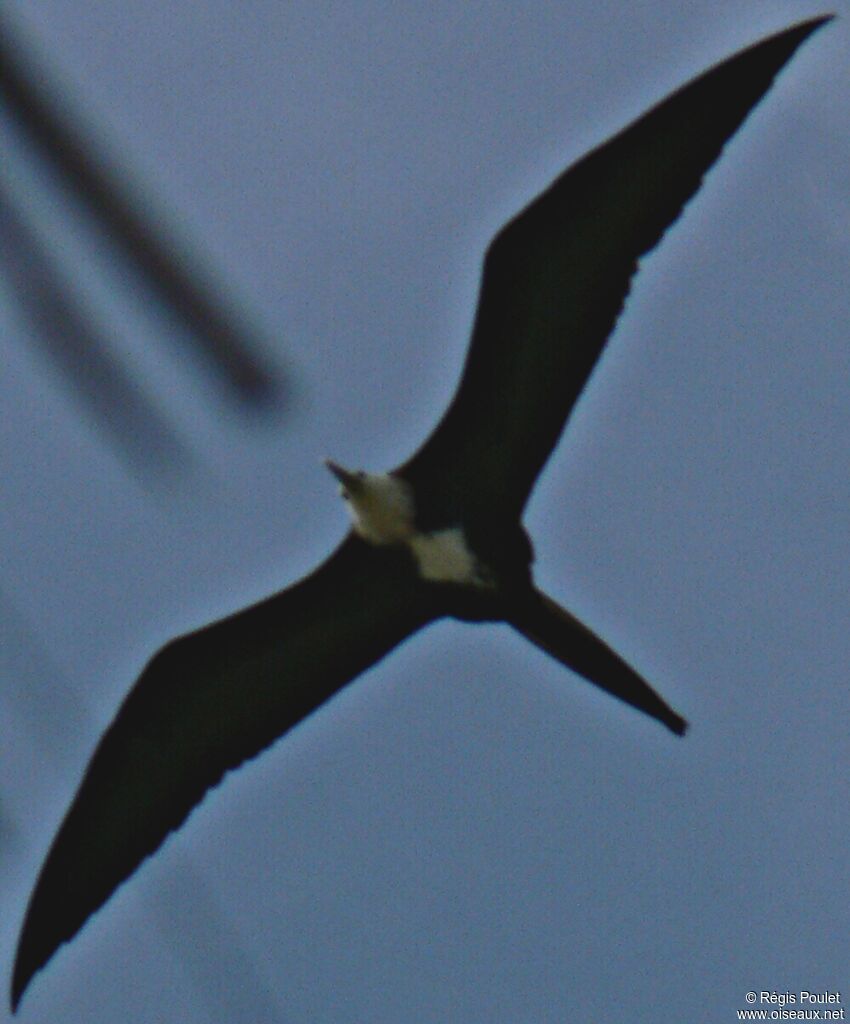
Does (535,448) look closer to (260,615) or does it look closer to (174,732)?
(260,615)

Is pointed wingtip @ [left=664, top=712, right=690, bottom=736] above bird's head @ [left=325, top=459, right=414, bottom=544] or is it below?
below

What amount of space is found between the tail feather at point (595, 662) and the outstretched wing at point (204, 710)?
841 millimetres

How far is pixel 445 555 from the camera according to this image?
276 inches

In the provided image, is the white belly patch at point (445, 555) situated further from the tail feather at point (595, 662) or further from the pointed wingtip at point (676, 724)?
the pointed wingtip at point (676, 724)

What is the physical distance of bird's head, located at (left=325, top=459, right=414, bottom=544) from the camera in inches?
277

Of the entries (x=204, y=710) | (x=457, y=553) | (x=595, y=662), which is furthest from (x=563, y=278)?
(x=204, y=710)

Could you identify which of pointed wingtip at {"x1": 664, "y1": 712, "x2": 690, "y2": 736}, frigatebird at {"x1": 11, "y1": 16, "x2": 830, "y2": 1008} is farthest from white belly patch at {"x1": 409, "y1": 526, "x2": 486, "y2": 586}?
pointed wingtip at {"x1": 664, "y1": 712, "x2": 690, "y2": 736}

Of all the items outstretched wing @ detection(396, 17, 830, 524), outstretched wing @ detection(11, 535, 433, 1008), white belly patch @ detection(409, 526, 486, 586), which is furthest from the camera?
outstretched wing @ detection(11, 535, 433, 1008)

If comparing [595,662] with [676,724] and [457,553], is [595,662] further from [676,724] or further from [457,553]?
[457,553]

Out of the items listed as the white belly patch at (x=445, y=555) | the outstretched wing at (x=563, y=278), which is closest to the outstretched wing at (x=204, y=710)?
the white belly patch at (x=445, y=555)

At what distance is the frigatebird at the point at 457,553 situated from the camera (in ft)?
21.4

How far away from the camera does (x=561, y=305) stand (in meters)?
6.72

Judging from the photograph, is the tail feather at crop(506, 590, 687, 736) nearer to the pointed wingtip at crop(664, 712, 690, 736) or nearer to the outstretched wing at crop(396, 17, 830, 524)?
the pointed wingtip at crop(664, 712, 690, 736)

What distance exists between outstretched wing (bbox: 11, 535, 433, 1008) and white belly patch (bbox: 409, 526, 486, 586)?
178mm
